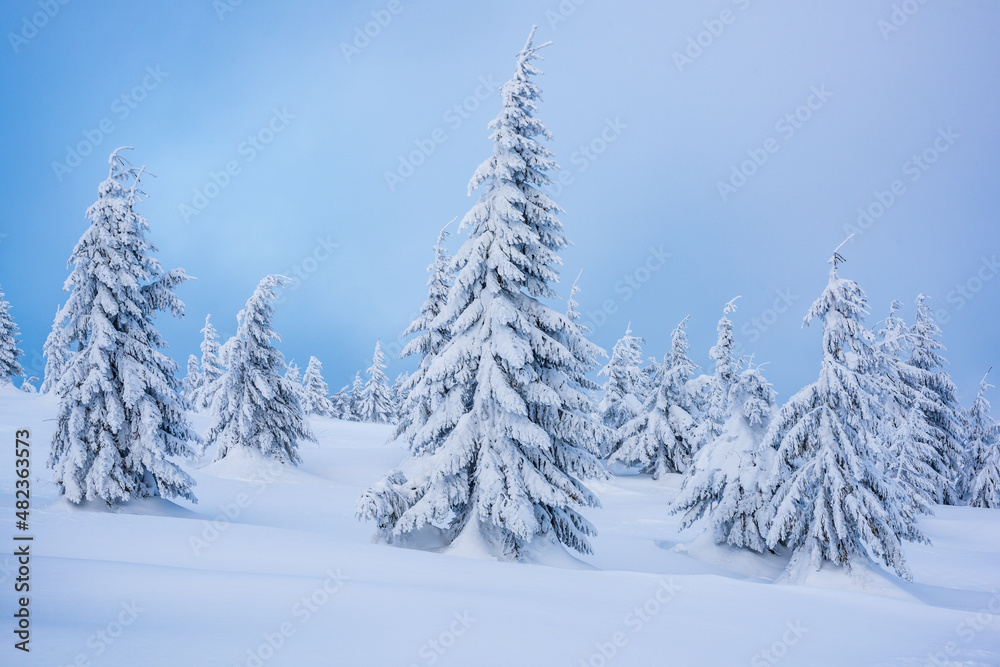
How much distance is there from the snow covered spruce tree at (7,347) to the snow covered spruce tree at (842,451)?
2344 inches

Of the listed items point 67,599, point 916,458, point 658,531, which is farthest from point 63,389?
Answer: point 916,458

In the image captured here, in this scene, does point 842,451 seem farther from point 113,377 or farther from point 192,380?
point 192,380

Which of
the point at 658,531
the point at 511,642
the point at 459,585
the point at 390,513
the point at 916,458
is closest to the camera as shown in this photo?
the point at 511,642

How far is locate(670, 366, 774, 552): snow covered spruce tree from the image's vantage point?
1778 cm

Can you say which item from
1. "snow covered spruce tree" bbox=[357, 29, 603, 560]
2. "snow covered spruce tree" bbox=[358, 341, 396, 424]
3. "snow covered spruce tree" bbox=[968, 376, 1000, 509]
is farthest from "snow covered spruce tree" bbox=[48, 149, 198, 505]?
"snow covered spruce tree" bbox=[358, 341, 396, 424]

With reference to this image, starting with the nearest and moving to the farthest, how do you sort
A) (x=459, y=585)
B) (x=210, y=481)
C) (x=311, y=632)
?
(x=311, y=632) < (x=459, y=585) < (x=210, y=481)

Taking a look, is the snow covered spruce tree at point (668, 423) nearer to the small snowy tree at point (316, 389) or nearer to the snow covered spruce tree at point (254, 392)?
the snow covered spruce tree at point (254, 392)

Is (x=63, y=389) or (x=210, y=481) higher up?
(x=63, y=389)

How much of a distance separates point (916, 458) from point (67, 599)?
39.1 metres

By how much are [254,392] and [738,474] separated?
23.1 metres

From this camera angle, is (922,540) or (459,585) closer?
(459,585)

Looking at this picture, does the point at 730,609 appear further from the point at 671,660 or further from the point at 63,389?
the point at 63,389

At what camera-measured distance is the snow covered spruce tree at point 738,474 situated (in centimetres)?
1778

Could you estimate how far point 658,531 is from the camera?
24.3 metres
